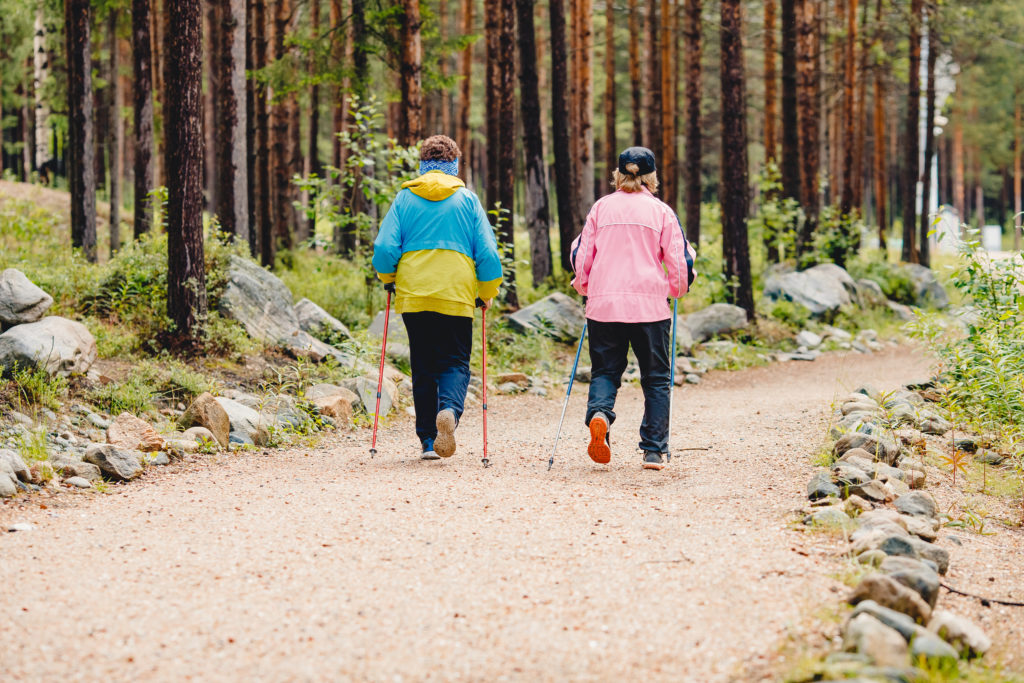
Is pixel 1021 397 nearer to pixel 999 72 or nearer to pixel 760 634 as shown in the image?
pixel 760 634

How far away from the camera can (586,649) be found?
133 inches

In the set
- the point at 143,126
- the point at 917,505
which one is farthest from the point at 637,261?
the point at 143,126

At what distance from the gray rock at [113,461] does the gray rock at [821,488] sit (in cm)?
463

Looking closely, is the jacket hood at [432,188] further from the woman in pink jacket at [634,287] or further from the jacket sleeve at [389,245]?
the woman in pink jacket at [634,287]

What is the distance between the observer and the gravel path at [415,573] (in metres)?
3.31

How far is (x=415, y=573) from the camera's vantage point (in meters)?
4.17

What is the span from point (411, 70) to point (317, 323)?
5.04 m

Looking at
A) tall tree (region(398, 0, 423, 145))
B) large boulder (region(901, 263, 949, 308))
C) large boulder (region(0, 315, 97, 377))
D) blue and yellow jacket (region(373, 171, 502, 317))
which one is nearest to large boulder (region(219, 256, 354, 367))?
large boulder (region(0, 315, 97, 377))

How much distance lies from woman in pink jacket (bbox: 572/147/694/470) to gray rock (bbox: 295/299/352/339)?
521 cm

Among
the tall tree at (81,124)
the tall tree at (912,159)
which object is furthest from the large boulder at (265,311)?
the tall tree at (912,159)

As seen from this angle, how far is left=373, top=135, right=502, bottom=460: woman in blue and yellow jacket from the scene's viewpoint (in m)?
6.62

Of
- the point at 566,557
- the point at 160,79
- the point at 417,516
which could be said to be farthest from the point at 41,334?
the point at 160,79

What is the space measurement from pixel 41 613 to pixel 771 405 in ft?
26.7

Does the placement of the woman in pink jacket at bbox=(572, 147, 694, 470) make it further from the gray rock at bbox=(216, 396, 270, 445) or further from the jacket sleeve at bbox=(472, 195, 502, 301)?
the gray rock at bbox=(216, 396, 270, 445)
